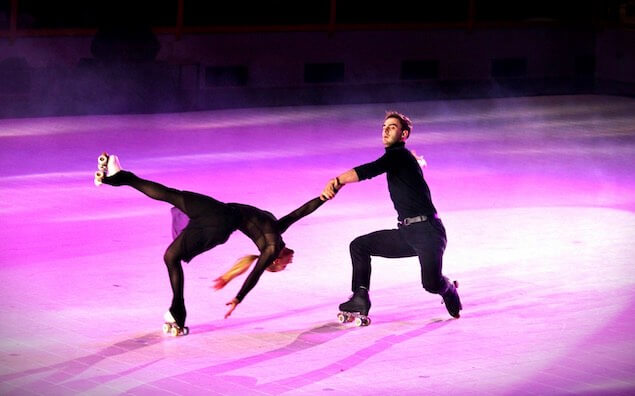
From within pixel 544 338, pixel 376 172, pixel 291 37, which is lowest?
pixel 544 338

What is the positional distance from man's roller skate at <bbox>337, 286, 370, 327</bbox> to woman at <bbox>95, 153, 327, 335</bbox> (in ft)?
2.28

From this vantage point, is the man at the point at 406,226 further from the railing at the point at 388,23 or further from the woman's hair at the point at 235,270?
the railing at the point at 388,23

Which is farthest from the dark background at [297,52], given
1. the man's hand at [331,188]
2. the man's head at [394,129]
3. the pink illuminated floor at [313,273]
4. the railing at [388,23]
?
the man's hand at [331,188]

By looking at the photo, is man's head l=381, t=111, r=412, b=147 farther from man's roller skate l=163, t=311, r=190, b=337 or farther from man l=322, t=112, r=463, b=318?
man's roller skate l=163, t=311, r=190, b=337

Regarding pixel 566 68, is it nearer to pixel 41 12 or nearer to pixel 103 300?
pixel 41 12

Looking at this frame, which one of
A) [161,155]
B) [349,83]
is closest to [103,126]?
[161,155]

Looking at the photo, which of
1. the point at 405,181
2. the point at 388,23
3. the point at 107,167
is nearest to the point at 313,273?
the point at 405,181

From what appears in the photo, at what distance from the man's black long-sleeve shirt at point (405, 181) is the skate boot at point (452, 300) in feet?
1.85

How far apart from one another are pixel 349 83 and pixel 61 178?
1011 centimetres

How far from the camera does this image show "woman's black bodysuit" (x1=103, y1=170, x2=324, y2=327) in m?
9.10

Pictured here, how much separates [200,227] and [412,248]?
5.09 feet

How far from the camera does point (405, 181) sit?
9.46 m

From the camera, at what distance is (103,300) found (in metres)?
10.2

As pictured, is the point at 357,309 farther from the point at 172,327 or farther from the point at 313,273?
the point at 313,273
